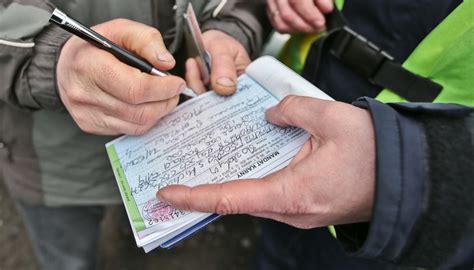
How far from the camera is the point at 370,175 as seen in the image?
551 millimetres

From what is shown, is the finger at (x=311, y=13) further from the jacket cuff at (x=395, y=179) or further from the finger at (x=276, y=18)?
the jacket cuff at (x=395, y=179)

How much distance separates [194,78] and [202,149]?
0.21m

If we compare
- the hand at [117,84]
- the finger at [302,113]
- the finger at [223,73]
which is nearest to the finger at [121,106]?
the hand at [117,84]

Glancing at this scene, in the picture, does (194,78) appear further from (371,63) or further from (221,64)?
(371,63)

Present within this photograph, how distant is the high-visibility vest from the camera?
0.62 m

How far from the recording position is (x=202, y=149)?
688 mm

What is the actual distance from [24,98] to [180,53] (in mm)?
360

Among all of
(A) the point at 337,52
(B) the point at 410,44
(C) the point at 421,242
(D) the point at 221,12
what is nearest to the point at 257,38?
(D) the point at 221,12

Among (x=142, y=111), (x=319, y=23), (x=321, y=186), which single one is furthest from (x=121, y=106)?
(x=319, y=23)

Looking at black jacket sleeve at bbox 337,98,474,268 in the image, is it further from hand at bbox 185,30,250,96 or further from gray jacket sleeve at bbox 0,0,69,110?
gray jacket sleeve at bbox 0,0,69,110

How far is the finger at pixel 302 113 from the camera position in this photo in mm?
594

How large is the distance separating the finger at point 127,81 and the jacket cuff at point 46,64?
146 mm

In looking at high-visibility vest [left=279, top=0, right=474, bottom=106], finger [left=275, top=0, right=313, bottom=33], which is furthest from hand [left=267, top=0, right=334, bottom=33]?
high-visibility vest [left=279, top=0, right=474, bottom=106]

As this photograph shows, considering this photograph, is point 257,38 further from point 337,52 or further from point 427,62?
point 427,62
